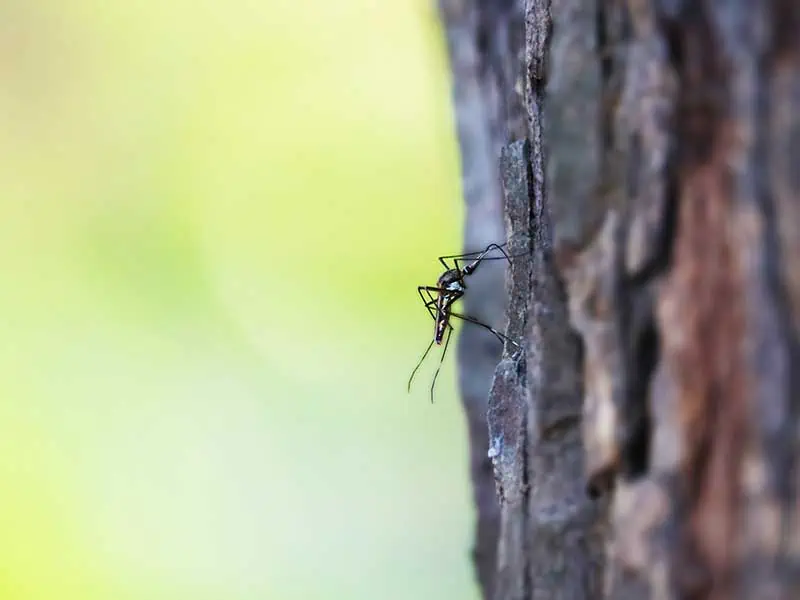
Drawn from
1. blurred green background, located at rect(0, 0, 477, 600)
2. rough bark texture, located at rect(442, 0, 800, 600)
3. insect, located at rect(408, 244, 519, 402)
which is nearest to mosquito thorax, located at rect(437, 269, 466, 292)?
insect, located at rect(408, 244, 519, 402)

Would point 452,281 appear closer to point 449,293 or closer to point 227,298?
point 449,293

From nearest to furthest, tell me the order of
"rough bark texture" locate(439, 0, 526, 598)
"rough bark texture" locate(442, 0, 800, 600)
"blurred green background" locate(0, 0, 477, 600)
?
1. "rough bark texture" locate(442, 0, 800, 600)
2. "rough bark texture" locate(439, 0, 526, 598)
3. "blurred green background" locate(0, 0, 477, 600)

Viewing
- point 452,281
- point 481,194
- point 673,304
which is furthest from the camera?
point 481,194

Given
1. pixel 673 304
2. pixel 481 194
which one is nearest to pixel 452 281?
pixel 481 194

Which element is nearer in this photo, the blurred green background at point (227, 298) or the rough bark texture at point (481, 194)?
the rough bark texture at point (481, 194)

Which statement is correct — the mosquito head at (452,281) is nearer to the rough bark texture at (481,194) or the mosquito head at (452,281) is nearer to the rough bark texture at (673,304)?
the rough bark texture at (481,194)

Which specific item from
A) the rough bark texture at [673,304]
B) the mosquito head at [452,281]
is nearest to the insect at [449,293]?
the mosquito head at [452,281]

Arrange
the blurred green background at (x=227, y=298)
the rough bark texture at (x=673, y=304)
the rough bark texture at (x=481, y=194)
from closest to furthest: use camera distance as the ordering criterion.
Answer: the rough bark texture at (x=673, y=304)
the rough bark texture at (x=481, y=194)
the blurred green background at (x=227, y=298)

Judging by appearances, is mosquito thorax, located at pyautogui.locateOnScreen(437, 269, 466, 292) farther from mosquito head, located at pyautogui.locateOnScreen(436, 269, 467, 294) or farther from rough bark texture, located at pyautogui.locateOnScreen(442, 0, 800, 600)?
rough bark texture, located at pyautogui.locateOnScreen(442, 0, 800, 600)
